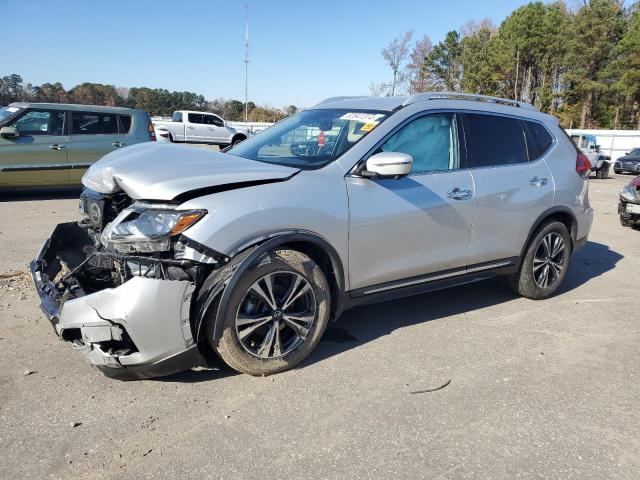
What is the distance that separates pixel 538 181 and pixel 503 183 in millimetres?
538

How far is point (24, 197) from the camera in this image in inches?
399

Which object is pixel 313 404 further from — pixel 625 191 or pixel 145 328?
pixel 625 191

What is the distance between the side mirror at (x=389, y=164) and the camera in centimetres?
336

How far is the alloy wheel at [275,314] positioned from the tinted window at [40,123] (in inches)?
320

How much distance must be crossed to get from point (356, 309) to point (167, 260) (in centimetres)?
219

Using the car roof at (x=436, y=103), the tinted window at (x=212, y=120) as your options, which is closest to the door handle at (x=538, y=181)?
the car roof at (x=436, y=103)

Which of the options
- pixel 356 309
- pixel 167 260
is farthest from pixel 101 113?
pixel 167 260

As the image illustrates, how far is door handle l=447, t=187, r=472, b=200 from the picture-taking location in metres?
3.98

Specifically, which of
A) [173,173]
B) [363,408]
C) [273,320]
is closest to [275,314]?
[273,320]

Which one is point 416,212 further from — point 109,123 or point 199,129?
point 199,129

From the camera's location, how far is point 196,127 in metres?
26.7

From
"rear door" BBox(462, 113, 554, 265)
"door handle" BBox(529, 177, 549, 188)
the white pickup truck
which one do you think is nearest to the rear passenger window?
"rear door" BBox(462, 113, 554, 265)

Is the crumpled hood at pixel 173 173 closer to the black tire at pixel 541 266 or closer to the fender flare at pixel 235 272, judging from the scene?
the fender flare at pixel 235 272

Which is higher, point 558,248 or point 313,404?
point 558,248
